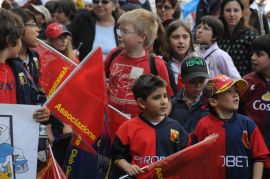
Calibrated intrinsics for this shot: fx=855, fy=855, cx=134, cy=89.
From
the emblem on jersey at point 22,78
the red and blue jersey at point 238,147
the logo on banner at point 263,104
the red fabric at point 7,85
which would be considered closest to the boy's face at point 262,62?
the logo on banner at point 263,104

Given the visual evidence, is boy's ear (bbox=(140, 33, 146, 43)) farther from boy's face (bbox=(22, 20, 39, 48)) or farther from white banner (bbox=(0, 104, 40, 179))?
white banner (bbox=(0, 104, 40, 179))

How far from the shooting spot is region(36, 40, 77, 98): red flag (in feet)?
28.3

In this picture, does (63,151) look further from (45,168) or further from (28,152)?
(28,152)

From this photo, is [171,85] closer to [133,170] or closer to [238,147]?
[238,147]

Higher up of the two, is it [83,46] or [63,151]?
[83,46]

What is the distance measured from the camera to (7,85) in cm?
689

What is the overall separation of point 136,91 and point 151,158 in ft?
2.11

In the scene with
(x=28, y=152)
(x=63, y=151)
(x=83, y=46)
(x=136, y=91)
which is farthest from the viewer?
(x=83, y=46)

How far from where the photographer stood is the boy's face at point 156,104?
23.3 feet

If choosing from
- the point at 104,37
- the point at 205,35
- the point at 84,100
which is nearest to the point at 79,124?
the point at 84,100

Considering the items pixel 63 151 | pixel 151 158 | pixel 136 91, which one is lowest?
pixel 63 151

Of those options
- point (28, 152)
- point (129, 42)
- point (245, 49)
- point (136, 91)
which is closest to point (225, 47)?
point (245, 49)

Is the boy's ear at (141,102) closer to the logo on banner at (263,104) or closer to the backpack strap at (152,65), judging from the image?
the backpack strap at (152,65)

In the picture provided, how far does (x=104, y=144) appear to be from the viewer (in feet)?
23.4
